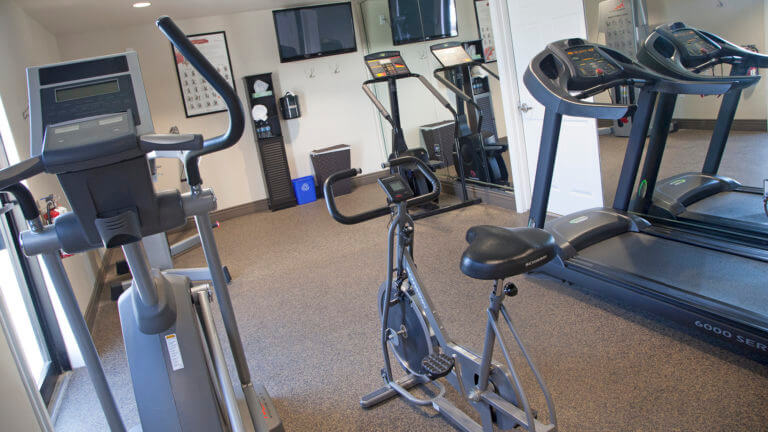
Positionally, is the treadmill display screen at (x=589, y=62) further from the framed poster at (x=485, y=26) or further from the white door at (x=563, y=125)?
the framed poster at (x=485, y=26)

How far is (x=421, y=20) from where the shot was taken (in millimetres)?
5723

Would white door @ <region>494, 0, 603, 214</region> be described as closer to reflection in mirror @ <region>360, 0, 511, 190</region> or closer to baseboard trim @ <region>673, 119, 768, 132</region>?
baseboard trim @ <region>673, 119, 768, 132</region>

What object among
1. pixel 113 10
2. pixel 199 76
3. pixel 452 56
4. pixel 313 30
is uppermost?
pixel 113 10

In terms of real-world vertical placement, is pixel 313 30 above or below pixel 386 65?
above

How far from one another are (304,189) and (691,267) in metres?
4.74

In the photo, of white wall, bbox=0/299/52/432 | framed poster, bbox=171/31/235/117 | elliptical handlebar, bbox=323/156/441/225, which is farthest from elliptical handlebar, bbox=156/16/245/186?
framed poster, bbox=171/31/235/117

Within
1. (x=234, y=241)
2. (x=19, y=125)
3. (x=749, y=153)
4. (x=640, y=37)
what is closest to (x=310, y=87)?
(x=234, y=241)

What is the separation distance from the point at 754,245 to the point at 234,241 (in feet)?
14.6

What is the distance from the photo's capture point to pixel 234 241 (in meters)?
5.40

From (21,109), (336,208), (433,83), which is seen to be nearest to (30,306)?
(21,109)

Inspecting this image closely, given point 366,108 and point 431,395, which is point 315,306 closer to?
point 431,395

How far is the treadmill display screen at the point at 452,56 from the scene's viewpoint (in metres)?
4.79

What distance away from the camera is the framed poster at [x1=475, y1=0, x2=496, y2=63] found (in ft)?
16.6

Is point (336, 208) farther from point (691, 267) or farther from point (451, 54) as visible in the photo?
point (451, 54)
